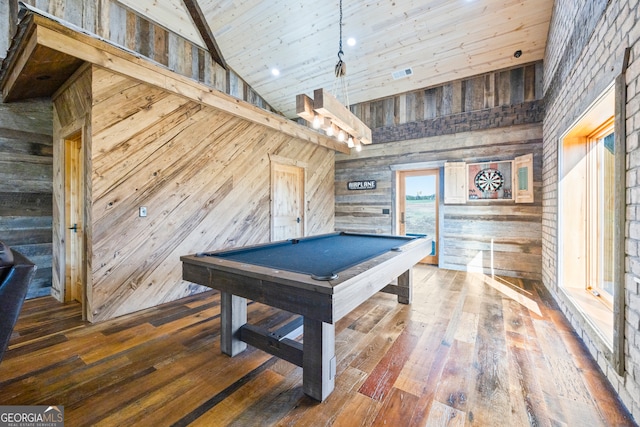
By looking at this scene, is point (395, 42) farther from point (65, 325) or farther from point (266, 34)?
point (65, 325)

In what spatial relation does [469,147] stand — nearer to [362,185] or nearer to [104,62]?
[362,185]

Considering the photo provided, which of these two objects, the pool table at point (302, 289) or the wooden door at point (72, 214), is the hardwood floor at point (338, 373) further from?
the wooden door at point (72, 214)

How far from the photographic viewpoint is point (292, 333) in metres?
2.17

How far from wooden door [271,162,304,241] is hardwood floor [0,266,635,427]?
2159 mm

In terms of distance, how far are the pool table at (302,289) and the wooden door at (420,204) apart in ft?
9.77

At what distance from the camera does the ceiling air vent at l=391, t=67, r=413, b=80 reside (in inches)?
179

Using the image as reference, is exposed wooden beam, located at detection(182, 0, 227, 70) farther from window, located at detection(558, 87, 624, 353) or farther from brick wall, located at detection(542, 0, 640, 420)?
window, located at detection(558, 87, 624, 353)

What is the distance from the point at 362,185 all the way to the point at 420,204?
1273mm

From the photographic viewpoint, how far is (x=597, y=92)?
2.03m

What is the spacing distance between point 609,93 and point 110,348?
4297 mm

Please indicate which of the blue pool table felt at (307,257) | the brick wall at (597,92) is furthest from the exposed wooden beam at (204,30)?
the brick wall at (597,92)

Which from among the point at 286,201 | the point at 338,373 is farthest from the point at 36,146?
the point at 338,373

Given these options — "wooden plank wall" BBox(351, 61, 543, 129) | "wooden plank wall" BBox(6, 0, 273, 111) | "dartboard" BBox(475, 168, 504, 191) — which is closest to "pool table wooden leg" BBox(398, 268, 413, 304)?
"dartboard" BBox(475, 168, 504, 191)

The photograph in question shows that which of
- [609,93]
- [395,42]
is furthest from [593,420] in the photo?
[395,42]
